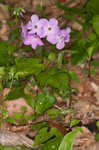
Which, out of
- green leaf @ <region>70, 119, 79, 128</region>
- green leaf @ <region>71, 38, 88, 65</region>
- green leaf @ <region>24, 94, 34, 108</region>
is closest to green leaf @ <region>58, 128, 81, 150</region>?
green leaf @ <region>70, 119, 79, 128</region>

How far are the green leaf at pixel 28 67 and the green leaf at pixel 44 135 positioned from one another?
0.44 m

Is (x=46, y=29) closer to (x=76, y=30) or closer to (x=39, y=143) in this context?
(x=76, y=30)

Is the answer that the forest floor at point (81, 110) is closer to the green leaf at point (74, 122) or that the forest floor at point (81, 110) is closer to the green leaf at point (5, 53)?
the green leaf at point (74, 122)

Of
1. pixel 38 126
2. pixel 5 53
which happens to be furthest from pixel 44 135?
pixel 5 53

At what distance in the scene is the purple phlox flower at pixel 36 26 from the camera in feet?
7.67

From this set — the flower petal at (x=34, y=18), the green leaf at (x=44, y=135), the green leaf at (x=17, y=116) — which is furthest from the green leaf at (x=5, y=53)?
the green leaf at (x=44, y=135)

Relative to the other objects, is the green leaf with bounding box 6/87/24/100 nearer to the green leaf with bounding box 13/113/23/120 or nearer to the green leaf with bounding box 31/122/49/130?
the green leaf with bounding box 13/113/23/120

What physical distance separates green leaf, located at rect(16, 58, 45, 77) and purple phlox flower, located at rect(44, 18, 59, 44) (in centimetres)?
29

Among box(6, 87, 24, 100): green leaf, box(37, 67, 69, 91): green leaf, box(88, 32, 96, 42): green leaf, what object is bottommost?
box(6, 87, 24, 100): green leaf

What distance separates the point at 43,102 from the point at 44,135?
0.27m

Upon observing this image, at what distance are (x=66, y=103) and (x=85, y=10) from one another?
99cm

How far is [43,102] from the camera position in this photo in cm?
222

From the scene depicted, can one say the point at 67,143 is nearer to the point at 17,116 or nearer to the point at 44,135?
the point at 44,135

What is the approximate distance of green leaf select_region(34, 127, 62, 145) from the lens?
81.4 inches
